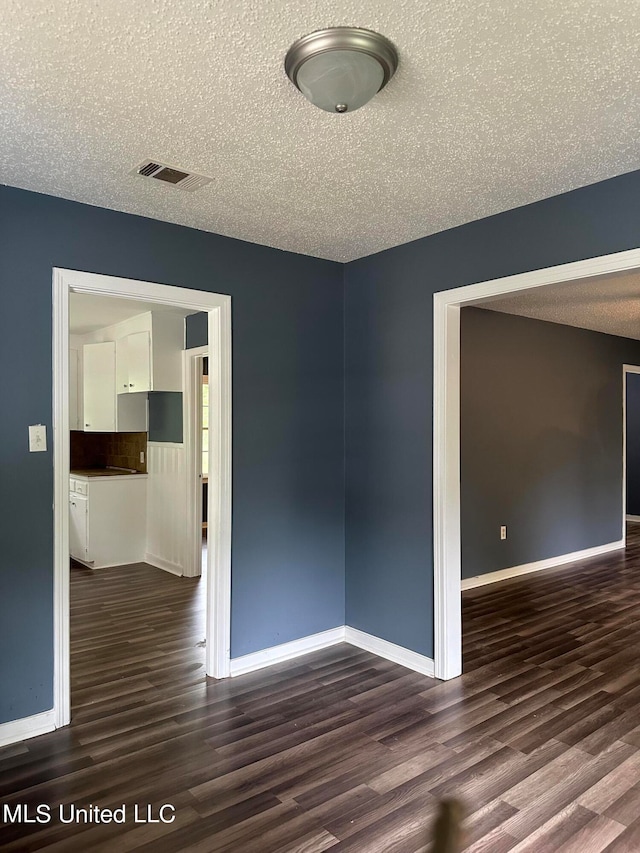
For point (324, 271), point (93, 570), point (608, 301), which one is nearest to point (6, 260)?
point (324, 271)

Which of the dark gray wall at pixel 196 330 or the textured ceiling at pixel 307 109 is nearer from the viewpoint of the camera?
the textured ceiling at pixel 307 109

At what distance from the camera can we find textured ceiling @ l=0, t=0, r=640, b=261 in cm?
159

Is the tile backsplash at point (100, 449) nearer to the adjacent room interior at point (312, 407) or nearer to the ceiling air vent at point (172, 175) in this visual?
the adjacent room interior at point (312, 407)

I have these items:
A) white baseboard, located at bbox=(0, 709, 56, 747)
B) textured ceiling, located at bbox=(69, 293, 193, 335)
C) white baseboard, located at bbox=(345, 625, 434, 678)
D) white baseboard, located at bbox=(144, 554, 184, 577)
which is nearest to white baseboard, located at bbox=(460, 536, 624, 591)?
white baseboard, located at bbox=(345, 625, 434, 678)

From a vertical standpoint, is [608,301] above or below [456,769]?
above

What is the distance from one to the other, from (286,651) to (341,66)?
10.3 ft

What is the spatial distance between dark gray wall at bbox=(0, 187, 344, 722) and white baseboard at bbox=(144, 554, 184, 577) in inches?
90.8

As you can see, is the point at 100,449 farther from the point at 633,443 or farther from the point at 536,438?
the point at 633,443

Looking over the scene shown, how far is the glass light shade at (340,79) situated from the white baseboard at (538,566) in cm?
409

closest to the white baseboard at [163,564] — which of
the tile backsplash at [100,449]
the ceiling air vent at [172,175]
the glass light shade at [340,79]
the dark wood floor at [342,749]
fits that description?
the tile backsplash at [100,449]

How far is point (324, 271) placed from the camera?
391 cm

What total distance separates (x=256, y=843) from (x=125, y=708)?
1232 mm

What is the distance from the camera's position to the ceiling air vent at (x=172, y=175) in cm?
248

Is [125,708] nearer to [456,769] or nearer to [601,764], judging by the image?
[456,769]
